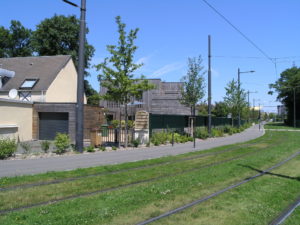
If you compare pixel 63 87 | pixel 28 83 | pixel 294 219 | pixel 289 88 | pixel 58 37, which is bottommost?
pixel 294 219

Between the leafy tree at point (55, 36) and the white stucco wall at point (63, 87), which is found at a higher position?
the leafy tree at point (55, 36)

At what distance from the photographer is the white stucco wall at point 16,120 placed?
2056 centimetres

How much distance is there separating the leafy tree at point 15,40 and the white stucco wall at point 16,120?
104 feet

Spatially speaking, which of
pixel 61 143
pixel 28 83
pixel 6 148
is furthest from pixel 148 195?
pixel 28 83

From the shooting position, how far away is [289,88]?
247ft

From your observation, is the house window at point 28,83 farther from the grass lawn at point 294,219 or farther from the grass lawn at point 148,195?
the grass lawn at point 294,219

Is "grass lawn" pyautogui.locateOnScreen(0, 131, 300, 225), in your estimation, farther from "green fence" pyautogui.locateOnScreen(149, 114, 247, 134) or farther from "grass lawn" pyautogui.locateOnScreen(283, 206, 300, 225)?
"green fence" pyautogui.locateOnScreen(149, 114, 247, 134)

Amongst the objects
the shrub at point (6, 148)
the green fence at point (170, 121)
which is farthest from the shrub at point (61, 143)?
the green fence at point (170, 121)

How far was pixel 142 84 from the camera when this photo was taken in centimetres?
1822

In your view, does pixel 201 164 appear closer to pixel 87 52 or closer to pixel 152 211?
pixel 152 211

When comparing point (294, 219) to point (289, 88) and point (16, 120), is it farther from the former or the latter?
point (289, 88)

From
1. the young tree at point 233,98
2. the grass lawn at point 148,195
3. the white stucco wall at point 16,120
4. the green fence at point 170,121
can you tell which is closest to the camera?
the grass lawn at point 148,195

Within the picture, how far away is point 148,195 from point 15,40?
53.0 meters

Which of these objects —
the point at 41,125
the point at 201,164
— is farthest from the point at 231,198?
the point at 41,125
